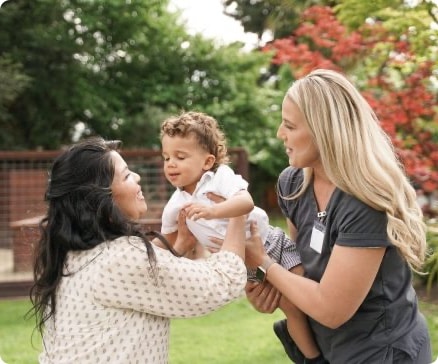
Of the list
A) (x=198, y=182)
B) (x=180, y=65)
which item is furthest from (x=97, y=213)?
(x=180, y=65)

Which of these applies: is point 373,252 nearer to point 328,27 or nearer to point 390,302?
point 390,302

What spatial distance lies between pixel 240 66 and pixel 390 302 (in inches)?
650

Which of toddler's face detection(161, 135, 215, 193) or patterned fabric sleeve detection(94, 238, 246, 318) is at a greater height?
toddler's face detection(161, 135, 215, 193)

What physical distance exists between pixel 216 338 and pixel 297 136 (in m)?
3.86

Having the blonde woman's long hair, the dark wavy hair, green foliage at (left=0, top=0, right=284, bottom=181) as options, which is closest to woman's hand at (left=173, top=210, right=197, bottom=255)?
the dark wavy hair

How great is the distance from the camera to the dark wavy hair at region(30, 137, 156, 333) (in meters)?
2.00

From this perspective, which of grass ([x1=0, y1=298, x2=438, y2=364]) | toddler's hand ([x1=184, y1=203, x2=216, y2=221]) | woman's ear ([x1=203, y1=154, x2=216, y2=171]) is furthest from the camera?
grass ([x1=0, y1=298, x2=438, y2=364])

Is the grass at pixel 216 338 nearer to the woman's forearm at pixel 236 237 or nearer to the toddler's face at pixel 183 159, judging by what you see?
the toddler's face at pixel 183 159

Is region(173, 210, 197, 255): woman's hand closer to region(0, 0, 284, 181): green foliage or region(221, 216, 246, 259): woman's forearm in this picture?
region(221, 216, 246, 259): woman's forearm

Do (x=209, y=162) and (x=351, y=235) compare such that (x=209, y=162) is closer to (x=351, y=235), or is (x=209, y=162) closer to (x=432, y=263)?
(x=351, y=235)

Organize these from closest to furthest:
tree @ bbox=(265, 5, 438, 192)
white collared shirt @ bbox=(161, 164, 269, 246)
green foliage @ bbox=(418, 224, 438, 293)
A: 1. white collared shirt @ bbox=(161, 164, 269, 246)
2. green foliage @ bbox=(418, 224, 438, 293)
3. tree @ bbox=(265, 5, 438, 192)

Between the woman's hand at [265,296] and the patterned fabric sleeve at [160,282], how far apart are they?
175mm

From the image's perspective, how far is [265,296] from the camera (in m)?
2.17

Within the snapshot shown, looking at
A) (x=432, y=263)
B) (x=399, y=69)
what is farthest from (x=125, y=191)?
(x=399, y=69)
